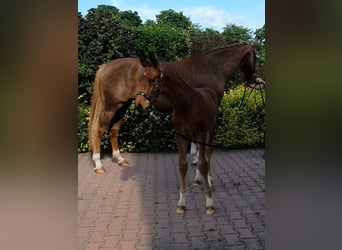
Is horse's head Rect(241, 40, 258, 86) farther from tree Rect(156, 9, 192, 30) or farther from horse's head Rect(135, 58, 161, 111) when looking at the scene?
tree Rect(156, 9, 192, 30)

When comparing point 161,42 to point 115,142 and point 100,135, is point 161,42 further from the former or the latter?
point 100,135

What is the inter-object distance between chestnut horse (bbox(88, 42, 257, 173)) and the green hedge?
96 centimetres

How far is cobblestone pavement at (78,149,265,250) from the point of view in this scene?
11.3ft

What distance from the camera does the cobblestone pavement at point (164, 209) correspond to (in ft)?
11.3

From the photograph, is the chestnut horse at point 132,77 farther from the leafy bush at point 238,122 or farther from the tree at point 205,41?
the tree at point 205,41

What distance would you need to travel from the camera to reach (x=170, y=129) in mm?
7859

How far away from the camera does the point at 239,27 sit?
517 inches

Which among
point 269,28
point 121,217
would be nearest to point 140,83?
point 121,217

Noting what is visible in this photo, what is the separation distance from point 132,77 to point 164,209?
8.54 ft

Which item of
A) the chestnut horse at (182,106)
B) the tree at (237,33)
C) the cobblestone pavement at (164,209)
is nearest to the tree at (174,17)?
the tree at (237,33)

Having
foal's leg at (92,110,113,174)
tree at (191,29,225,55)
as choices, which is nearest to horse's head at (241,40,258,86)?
foal's leg at (92,110,113,174)

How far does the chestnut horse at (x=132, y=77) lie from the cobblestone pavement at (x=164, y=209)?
2.63 ft
